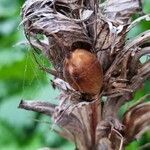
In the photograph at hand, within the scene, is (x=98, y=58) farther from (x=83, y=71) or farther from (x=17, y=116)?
(x=17, y=116)

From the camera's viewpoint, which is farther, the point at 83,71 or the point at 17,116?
the point at 17,116

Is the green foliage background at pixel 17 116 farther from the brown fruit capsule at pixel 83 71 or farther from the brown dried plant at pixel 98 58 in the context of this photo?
the brown fruit capsule at pixel 83 71

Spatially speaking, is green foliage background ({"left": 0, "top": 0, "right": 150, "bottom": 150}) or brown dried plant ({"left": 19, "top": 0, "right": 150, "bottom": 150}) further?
green foliage background ({"left": 0, "top": 0, "right": 150, "bottom": 150})

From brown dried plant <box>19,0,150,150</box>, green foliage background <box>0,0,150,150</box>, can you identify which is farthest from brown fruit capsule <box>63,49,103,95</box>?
green foliage background <box>0,0,150,150</box>

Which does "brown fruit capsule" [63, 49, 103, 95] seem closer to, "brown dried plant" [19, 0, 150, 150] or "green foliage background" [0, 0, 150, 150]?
"brown dried plant" [19, 0, 150, 150]

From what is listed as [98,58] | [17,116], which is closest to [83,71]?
[98,58]

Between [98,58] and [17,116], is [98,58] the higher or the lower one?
the higher one
